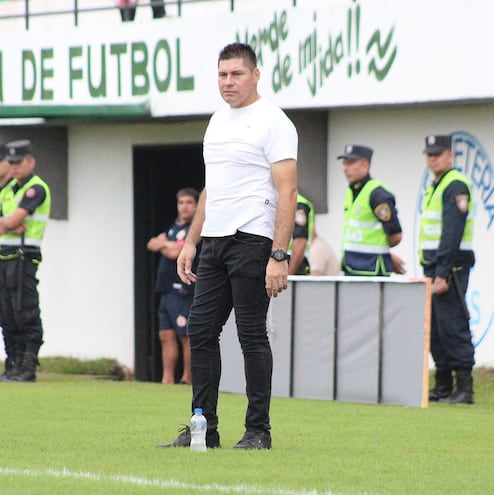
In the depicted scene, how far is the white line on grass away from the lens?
6.62 meters

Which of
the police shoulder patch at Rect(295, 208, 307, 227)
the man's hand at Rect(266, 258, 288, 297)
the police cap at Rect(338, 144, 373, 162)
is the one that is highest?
the police cap at Rect(338, 144, 373, 162)

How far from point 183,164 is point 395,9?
202 inches

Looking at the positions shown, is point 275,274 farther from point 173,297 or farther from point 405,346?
point 173,297

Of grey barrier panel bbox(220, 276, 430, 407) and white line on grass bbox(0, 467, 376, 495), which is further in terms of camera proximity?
grey barrier panel bbox(220, 276, 430, 407)

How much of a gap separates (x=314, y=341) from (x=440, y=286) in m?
1.09

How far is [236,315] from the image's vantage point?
8.21 metres

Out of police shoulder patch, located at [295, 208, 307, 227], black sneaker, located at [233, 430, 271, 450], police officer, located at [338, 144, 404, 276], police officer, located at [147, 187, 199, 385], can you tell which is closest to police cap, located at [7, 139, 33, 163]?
police officer, located at [147, 187, 199, 385]

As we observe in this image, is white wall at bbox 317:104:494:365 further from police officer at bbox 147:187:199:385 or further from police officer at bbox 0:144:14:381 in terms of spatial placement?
police officer at bbox 0:144:14:381

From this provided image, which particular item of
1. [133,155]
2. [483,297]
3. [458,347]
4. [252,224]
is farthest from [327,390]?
[133,155]

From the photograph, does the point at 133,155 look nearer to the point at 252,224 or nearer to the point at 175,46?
the point at 175,46

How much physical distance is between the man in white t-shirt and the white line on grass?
1.19m

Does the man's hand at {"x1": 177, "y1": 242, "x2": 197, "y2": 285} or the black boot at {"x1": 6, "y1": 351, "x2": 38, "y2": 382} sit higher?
the man's hand at {"x1": 177, "y1": 242, "x2": 197, "y2": 285}

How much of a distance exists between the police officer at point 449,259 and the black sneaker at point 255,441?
4.54m

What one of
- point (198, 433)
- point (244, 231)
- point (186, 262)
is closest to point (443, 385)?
point (186, 262)
